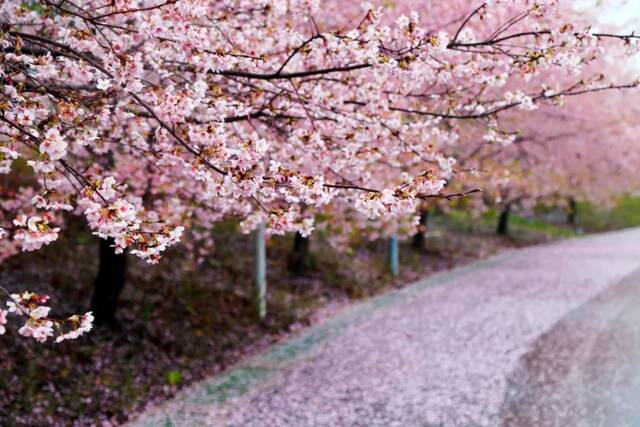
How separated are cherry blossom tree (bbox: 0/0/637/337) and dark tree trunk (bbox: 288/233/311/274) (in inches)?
359

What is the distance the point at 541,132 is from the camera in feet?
78.7

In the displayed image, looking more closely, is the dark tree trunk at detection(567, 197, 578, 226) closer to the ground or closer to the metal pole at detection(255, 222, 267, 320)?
the ground

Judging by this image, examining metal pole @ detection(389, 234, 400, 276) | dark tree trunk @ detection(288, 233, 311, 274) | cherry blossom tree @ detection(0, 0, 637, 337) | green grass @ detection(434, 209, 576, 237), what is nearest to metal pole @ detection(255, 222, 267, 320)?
dark tree trunk @ detection(288, 233, 311, 274)

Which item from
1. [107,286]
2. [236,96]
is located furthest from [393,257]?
[236,96]

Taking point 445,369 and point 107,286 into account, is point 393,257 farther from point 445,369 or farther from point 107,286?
point 107,286

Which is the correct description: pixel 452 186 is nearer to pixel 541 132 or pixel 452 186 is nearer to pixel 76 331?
pixel 541 132

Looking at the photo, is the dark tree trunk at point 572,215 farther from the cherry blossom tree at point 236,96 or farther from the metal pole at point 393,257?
the cherry blossom tree at point 236,96

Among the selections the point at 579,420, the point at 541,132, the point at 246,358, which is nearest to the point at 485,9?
the point at 579,420

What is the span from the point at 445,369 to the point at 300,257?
780 centimetres

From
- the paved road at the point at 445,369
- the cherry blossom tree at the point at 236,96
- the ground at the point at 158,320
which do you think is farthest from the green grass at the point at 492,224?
the cherry blossom tree at the point at 236,96

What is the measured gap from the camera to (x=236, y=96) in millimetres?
7227

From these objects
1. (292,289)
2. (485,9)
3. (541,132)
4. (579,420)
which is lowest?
(579,420)

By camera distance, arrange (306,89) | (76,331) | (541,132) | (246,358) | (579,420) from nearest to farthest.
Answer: (76,331), (306,89), (579,420), (246,358), (541,132)

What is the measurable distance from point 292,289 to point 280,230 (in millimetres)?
12197
